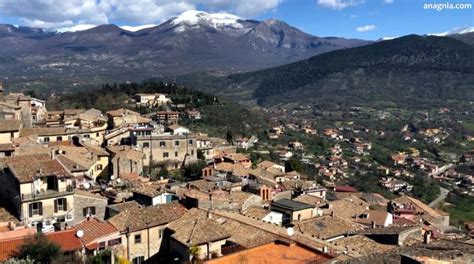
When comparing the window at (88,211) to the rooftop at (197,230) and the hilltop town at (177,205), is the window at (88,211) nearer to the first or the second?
the hilltop town at (177,205)

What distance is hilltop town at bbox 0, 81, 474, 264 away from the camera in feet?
66.6

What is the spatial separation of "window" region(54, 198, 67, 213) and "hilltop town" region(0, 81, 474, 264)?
0.05m

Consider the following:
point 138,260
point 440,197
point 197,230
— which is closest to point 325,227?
point 197,230

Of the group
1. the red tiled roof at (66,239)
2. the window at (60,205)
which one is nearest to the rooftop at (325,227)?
the red tiled roof at (66,239)

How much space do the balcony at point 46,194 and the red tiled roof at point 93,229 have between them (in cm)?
204

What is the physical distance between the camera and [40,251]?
61.3 ft

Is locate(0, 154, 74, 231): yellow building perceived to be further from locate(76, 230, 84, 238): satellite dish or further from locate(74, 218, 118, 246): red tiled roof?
locate(76, 230, 84, 238): satellite dish

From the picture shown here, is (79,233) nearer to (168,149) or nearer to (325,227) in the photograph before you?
(325,227)

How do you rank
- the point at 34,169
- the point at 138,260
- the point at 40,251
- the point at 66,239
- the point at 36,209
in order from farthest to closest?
the point at 34,169, the point at 36,209, the point at 138,260, the point at 66,239, the point at 40,251

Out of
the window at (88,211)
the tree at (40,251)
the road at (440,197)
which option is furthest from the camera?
the road at (440,197)

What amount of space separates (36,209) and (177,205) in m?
6.78

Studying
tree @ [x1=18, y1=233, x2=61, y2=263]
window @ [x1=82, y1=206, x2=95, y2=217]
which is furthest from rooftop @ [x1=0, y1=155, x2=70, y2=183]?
tree @ [x1=18, y1=233, x2=61, y2=263]

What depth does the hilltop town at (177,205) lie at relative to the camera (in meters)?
20.3

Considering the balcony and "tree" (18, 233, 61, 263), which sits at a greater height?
the balcony
